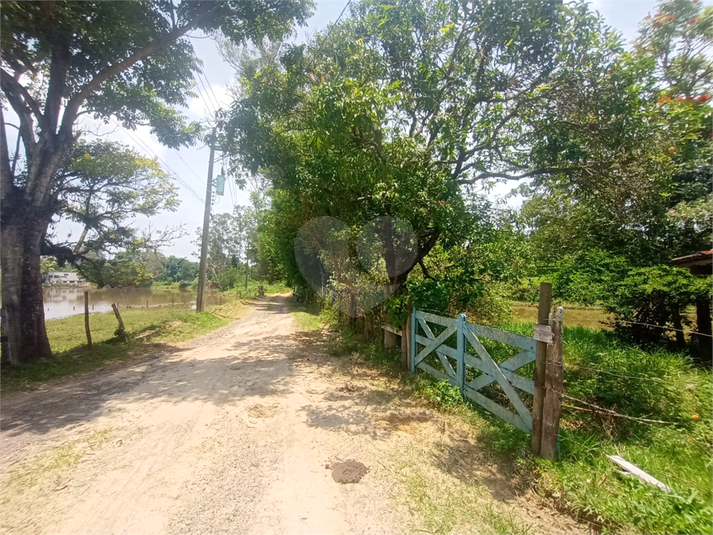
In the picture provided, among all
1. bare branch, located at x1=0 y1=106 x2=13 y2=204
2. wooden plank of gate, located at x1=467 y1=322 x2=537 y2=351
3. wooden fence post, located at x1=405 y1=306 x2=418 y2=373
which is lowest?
wooden fence post, located at x1=405 y1=306 x2=418 y2=373

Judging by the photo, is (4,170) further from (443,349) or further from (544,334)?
(544,334)

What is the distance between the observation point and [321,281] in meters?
18.9

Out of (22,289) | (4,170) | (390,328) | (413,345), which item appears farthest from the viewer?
(390,328)

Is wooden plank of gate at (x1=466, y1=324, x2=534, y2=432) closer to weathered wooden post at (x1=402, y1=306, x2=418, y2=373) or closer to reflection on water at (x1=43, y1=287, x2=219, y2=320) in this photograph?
weathered wooden post at (x1=402, y1=306, x2=418, y2=373)

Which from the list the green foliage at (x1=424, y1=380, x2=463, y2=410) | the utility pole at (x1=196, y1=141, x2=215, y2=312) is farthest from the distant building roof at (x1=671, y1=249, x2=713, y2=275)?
the utility pole at (x1=196, y1=141, x2=215, y2=312)

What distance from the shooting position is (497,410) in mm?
4133

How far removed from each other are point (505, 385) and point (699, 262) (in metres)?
3.96

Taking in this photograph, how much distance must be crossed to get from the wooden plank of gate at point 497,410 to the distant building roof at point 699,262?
3.83 m

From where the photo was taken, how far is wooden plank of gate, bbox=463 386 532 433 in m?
3.71

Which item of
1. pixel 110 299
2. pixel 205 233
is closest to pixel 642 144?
pixel 205 233

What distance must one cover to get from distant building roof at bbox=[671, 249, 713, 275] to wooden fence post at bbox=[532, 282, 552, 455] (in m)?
3.41

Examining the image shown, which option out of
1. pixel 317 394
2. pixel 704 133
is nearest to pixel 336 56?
pixel 317 394

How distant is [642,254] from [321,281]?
14120mm

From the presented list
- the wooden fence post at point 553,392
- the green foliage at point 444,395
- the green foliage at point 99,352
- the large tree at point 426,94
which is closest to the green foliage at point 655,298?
the large tree at point 426,94
